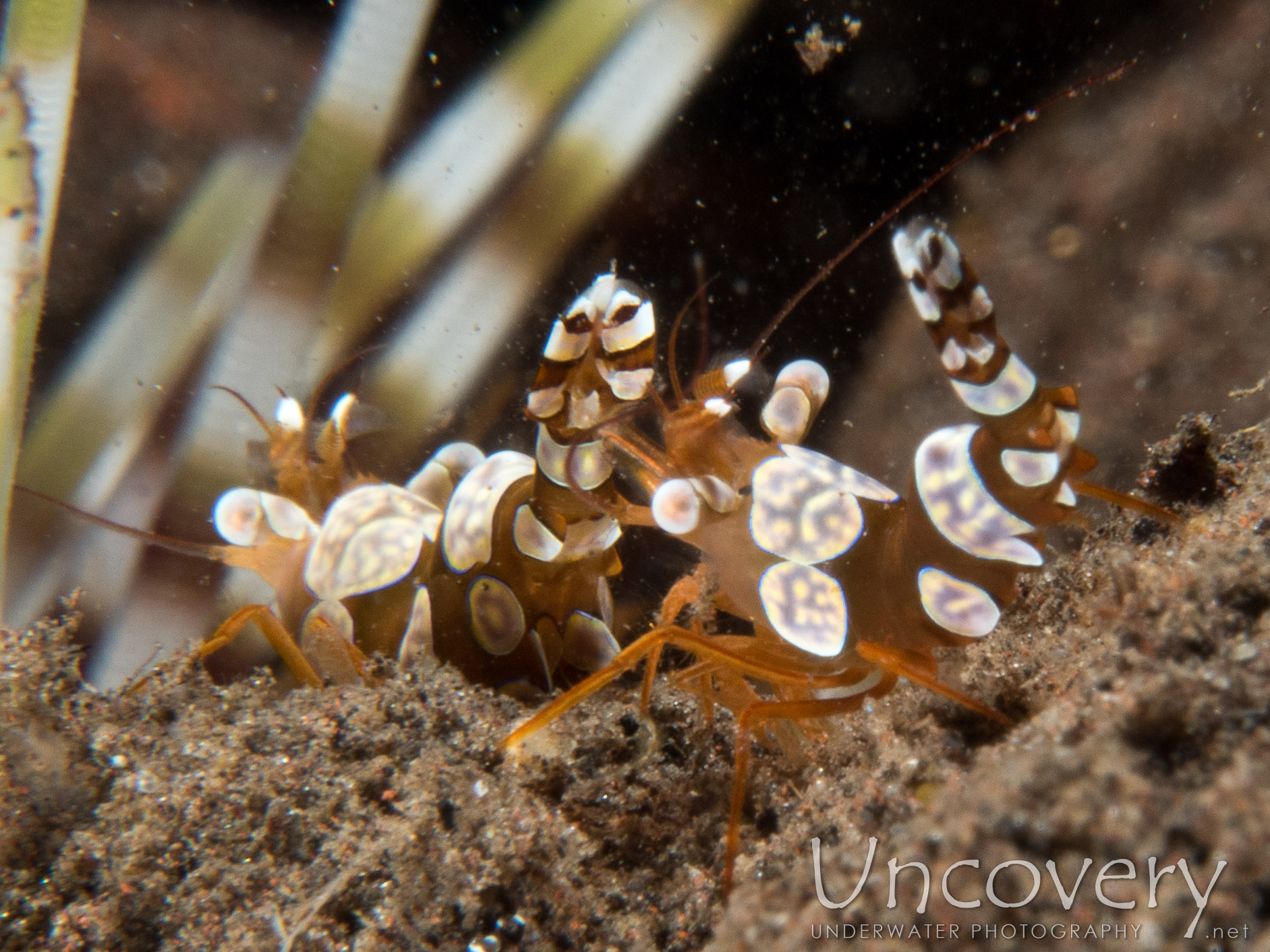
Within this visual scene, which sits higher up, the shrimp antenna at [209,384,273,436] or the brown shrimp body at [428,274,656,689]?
the shrimp antenna at [209,384,273,436]

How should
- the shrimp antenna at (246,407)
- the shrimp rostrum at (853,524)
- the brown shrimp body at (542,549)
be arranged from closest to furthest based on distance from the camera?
the shrimp rostrum at (853,524), the brown shrimp body at (542,549), the shrimp antenna at (246,407)

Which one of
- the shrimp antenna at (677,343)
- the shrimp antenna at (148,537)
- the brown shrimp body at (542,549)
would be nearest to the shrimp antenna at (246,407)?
the shrimp antenna at (148,537)

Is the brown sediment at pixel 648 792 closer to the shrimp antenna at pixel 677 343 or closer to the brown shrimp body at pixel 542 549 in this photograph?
the brown shrimp body at pixel 542 549

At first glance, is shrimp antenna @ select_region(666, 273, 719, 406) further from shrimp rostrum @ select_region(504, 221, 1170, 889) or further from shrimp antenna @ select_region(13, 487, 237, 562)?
shrimp antenna @ select_region(13, 487, 237, 562)

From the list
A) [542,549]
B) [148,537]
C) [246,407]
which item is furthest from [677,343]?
[148,537]

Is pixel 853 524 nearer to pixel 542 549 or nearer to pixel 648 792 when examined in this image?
pixel 648 792

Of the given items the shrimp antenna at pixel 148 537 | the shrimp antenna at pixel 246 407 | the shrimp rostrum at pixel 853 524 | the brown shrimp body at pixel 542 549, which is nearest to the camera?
the shrimp rostrum at pixel 853 524

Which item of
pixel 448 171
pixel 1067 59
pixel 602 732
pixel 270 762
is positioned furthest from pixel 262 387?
pixel 1067 59

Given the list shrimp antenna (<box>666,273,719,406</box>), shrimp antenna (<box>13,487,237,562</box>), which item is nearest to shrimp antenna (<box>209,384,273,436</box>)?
shrimp antenna (<box>13,487,237,562</box>)

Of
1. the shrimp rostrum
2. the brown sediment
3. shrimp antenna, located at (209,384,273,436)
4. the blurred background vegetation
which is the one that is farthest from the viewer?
shrimp antenna, located at (209,384,273,436)
